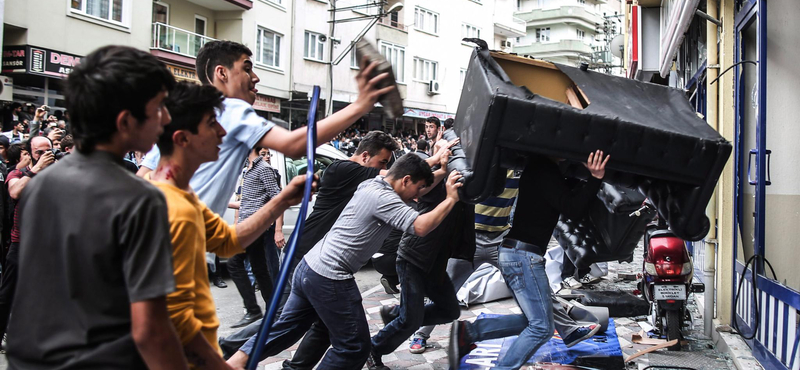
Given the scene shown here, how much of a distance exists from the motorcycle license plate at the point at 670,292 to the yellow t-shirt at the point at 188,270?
4596 millimetres

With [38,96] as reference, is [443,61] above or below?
above

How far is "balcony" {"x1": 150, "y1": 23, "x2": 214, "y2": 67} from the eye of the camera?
2131 cm

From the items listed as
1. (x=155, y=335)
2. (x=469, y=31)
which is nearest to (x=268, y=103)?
(x=469, y=31)

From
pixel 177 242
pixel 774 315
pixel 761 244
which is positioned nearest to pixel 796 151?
pixel 761 244

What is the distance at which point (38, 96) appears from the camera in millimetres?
17984

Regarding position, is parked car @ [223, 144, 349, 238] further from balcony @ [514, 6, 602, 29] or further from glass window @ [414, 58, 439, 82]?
balcony @ [514, 6, 602, 29]

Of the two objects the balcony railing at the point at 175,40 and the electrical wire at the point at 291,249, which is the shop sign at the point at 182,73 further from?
the electrical wire at the point at 291,249

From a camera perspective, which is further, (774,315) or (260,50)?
(260,50)

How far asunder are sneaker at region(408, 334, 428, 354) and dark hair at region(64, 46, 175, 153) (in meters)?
4.37

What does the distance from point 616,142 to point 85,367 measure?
268 cm

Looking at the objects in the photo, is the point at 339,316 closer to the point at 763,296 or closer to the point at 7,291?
the point at 7,291

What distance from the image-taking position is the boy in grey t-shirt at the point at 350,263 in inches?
164

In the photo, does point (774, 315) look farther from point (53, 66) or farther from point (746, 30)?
point (53, 66)

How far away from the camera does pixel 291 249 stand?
7.84 ft
